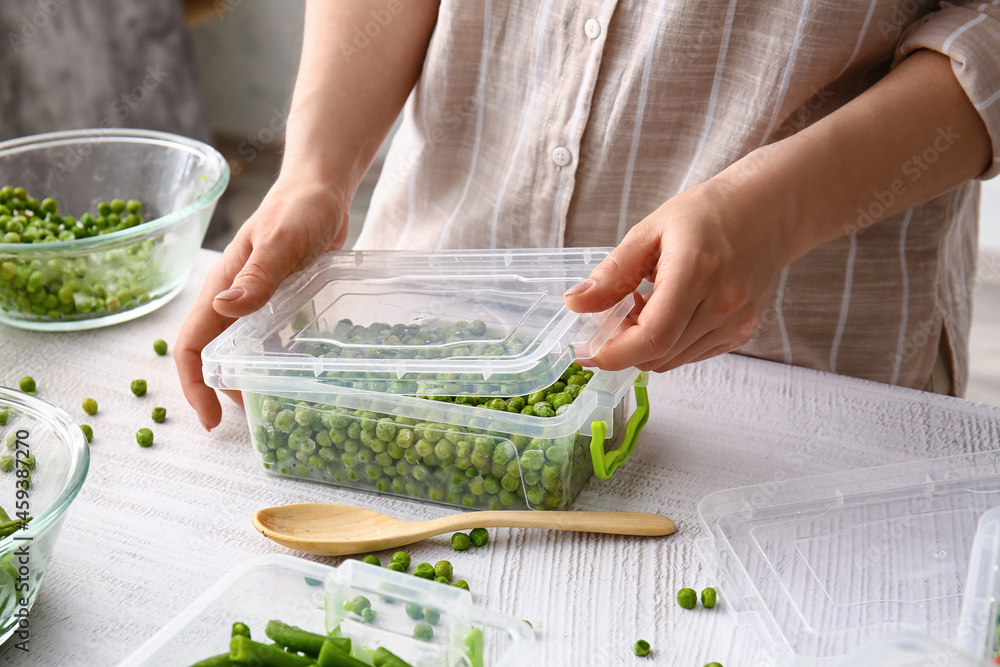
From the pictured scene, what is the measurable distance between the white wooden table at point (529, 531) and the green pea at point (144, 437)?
13mm

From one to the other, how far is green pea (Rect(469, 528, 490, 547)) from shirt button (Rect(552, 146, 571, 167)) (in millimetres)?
503

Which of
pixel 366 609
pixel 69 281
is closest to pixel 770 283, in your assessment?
pixel 366 609

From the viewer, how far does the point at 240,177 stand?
13.4 feet

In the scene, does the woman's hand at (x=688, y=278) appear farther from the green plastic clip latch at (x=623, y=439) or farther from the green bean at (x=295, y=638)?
the green bean at (x=295, y=638)

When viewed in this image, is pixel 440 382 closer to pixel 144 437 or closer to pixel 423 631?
pixel 423 631

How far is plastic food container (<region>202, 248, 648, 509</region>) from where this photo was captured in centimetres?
82

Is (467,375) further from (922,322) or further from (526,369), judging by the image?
(922,322)

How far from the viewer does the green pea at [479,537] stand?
2.76ft

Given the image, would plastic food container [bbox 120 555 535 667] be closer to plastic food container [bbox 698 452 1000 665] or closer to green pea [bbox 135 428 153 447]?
plastic food container [bbox 698 452 1000 665]

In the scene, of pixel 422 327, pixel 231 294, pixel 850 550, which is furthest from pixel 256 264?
pixel 850 550

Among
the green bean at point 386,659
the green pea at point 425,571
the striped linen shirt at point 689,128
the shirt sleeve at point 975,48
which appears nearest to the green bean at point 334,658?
the green bean at point 386,659

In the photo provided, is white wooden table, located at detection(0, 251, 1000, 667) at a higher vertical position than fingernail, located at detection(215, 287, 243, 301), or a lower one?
lower

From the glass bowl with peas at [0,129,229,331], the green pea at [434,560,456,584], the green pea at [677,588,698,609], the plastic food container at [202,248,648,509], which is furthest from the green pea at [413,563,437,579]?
the glass bowl with peas at [0,129,229,331]

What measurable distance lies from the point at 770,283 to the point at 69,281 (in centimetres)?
91
